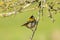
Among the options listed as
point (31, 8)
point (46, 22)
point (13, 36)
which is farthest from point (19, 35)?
point (31, 8)

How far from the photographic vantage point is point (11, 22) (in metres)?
4.94

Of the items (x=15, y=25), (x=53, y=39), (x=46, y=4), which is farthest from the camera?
(x=15, y=25)

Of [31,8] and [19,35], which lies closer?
[31,8]

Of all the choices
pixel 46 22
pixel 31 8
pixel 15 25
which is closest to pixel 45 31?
pixel 46 22

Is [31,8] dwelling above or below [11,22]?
above

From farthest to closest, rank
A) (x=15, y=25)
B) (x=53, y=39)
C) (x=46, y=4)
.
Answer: (x=15, y=25) → (x=53, y=39) → (x=46, y=4)

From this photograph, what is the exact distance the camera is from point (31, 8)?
2.22 m

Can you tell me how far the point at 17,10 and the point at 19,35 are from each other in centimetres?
247

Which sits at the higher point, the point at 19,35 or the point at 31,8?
the point at 31,8

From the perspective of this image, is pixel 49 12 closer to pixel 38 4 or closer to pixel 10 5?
pixel 38 4

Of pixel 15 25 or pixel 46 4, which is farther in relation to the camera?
pixel 15 25

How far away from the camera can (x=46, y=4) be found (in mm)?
2105

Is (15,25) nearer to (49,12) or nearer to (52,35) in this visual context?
(52,35)

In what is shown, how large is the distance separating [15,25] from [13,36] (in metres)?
0.25
